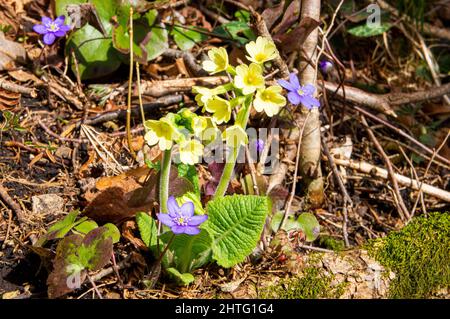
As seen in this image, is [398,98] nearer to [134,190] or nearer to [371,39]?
[371,39]

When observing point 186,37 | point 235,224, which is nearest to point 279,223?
point 235,224

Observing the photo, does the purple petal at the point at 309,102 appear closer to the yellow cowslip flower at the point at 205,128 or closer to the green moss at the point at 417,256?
the yellow cowslip flower at the point at 205,128

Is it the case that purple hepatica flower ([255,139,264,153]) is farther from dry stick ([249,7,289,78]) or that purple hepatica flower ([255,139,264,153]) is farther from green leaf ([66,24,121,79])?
green leaf ([66,24,121,79])

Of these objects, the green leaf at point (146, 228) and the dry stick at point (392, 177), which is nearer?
the green leaf at point (146, 228)

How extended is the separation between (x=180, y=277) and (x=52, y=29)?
148 centimetres

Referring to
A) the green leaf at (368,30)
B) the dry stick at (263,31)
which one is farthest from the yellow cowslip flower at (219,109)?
the green leaf at (368,30)

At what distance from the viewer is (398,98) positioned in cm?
324

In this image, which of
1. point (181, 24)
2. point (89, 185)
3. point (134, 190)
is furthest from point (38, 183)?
point (181, 24)

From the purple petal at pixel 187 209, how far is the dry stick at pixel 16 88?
130cm

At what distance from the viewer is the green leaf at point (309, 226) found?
2.60m

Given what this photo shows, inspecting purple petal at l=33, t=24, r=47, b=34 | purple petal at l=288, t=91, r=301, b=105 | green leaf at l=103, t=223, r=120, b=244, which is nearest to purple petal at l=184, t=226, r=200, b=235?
green leaf at l=103, t=223, r=120, b=244

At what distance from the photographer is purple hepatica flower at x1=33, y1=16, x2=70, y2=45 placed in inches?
116

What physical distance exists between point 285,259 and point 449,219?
75cm

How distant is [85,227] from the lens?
2.25m
